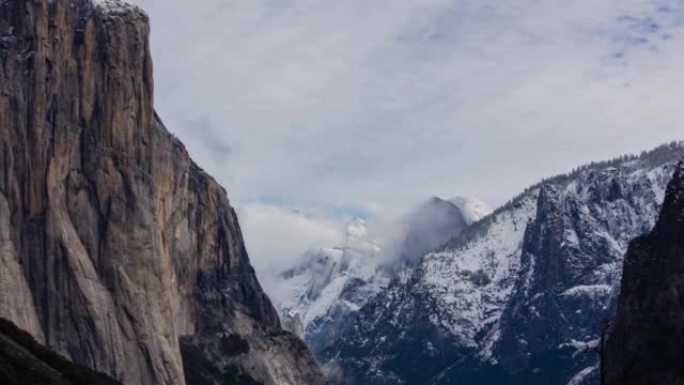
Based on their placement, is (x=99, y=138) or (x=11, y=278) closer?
(x=11, y=278)

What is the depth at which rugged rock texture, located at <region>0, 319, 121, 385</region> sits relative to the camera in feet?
372

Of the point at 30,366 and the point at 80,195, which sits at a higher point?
the point at 80,195

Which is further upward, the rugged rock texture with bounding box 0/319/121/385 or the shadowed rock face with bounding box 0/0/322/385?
the shadowed rock face with bounding box 0/0/322/385

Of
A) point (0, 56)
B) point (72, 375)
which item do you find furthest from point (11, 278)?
point (72, 375)

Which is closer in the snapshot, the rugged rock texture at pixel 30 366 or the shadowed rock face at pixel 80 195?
the rugged rock texture at pixel 30 366

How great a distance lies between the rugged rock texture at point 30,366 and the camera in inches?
4469

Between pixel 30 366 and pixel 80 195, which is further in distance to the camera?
pixel 80 195

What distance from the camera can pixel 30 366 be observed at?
123 metres

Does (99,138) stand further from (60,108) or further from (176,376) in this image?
(176,376)

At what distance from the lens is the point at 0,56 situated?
179750mm

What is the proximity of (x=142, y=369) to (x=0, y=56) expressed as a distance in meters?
42.5

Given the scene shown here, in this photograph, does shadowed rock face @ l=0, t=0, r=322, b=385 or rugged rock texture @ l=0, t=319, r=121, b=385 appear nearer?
rugged rock texture @ l=0, t=319, r=121, b=385

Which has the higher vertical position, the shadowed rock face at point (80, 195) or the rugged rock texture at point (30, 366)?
the shadowed rock face at point (80, 195)

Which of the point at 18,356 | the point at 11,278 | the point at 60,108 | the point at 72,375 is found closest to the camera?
the point at 18,356
